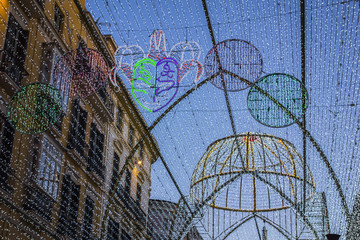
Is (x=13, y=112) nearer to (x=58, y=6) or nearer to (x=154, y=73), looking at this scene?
(x=154, y=73)

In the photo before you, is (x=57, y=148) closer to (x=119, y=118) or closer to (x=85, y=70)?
(x=85, y=70)

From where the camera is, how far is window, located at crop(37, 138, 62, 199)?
12.7m

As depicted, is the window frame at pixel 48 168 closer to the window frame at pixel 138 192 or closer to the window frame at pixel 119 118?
the window frame at pixel 119 118

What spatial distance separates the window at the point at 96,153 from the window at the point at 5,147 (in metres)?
4.71

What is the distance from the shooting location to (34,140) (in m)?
13.0

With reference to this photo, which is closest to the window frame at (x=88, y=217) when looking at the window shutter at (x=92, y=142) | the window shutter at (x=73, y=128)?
the window shutter at (x=92, y=142)

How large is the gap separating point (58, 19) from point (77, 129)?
307 centimetres

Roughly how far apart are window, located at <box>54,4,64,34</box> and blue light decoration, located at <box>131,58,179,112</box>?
778 cm

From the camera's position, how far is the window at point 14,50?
11855mm

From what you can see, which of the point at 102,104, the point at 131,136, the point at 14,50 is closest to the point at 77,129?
the point at 102,104

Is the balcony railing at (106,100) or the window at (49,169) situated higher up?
the balcony railing at (106,100)

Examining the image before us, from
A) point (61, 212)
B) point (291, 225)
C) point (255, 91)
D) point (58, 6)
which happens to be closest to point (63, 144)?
point (61, 212)

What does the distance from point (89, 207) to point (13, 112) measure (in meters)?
8.43

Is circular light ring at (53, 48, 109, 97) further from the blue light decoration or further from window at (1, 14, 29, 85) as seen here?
window at (1, 14, 29, 85)
